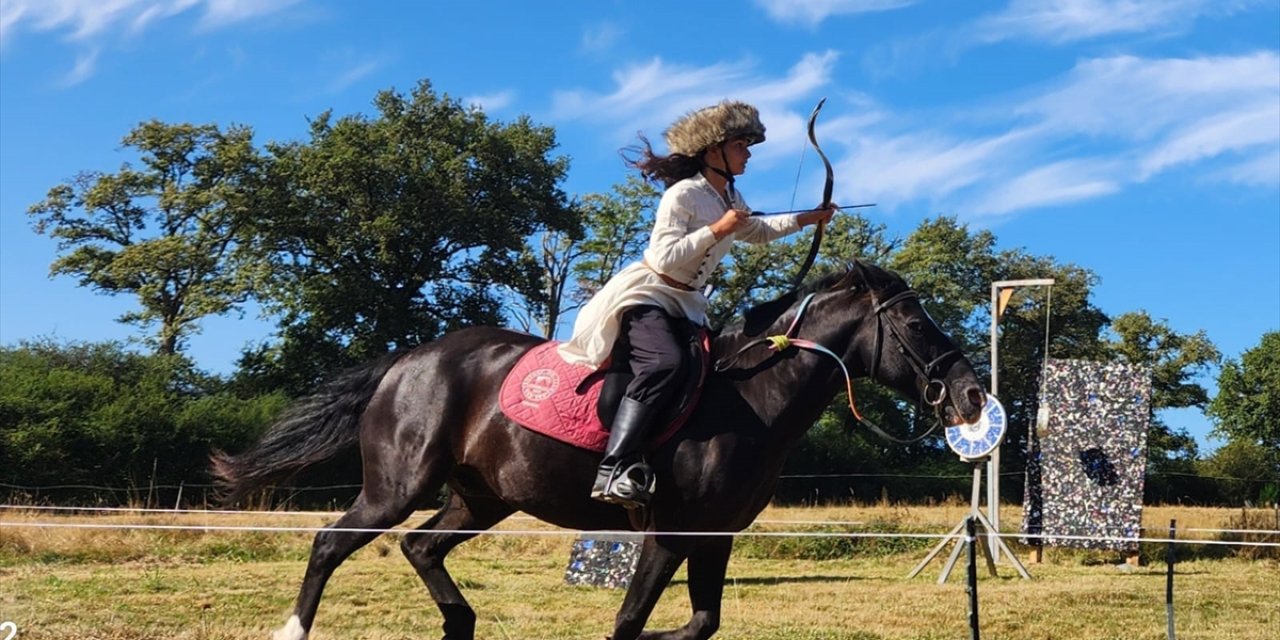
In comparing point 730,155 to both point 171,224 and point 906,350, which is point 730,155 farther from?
point 171,224

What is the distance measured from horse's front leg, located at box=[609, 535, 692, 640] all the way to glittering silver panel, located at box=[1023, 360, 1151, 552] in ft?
41.3

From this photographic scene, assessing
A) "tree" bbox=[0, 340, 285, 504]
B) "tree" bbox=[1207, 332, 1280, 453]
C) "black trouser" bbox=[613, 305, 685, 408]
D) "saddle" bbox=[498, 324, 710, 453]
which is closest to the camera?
"black trouser" bbox=[613, 305, 685, 408]

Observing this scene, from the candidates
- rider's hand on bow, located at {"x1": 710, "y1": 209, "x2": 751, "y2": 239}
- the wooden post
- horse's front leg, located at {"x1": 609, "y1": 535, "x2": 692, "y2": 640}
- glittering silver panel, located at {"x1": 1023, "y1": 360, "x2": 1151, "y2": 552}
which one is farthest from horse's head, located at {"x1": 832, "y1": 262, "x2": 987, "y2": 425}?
the wooden post

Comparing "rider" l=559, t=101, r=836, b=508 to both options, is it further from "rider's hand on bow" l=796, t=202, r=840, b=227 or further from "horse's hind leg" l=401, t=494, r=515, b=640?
"horse's hind leg" l=401, t=494, r=515, b=640

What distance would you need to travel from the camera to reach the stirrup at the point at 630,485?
5.07 m

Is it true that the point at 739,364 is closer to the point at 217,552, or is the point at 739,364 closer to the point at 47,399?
the point at 217,552

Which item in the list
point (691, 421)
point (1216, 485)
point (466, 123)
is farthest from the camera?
point (466, 123)

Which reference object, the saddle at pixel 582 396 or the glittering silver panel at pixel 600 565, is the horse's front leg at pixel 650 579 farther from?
the glittering silver panel at pixel 600 565

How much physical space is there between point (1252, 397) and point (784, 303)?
5524cm

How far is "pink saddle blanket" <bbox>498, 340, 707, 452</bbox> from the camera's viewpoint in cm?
549

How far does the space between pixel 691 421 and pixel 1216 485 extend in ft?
111

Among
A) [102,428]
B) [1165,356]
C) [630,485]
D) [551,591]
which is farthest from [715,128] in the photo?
[1165,356]

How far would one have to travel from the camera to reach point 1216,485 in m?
34.3

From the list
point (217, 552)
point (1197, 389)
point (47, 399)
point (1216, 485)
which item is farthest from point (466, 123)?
point (1197, 389)
